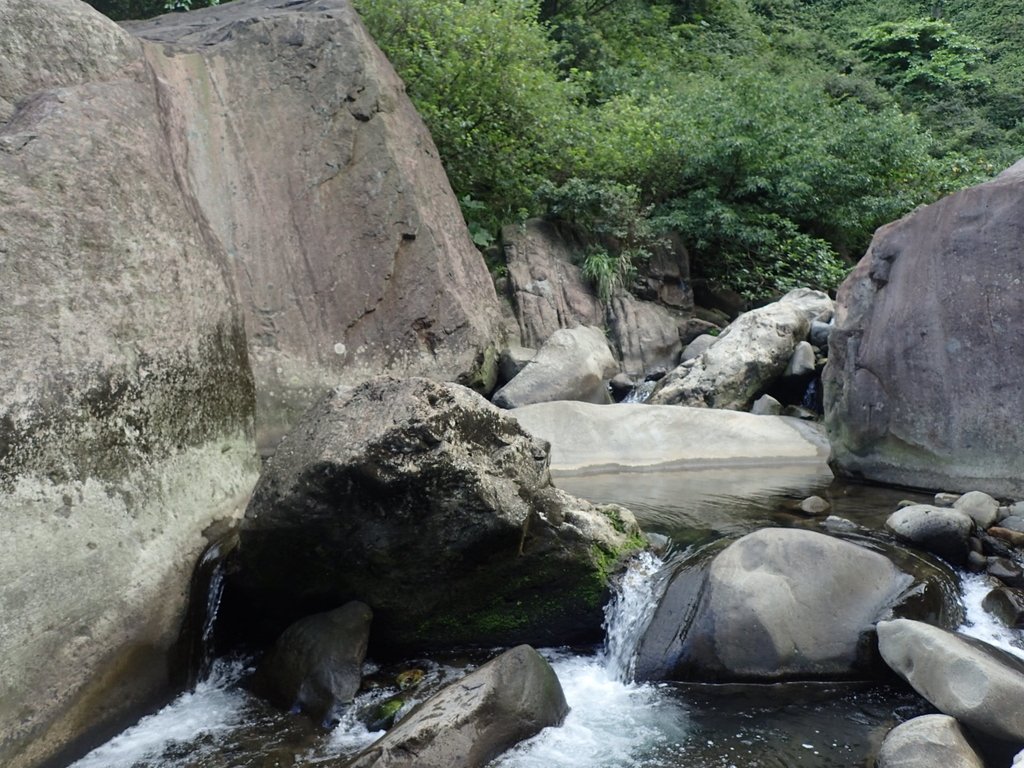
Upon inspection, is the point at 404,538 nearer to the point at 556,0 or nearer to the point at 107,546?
the point at 107,546

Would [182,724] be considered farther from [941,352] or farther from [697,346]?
[697,346]

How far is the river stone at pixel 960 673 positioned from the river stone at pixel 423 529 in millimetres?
1556

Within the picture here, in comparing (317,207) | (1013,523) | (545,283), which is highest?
(317,207)

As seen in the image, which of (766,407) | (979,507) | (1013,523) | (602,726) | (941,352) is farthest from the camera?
(766,407)

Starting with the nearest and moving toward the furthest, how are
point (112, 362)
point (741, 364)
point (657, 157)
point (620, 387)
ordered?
point (112, 362) → point (741, 364) → point (620, 387) → point (657, 157)

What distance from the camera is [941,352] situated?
6797 millimetres

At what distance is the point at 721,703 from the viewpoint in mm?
4055

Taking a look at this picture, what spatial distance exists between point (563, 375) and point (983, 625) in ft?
19.3

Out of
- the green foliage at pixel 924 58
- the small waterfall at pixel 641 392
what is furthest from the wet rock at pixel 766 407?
the green foliage at pixel 924 58

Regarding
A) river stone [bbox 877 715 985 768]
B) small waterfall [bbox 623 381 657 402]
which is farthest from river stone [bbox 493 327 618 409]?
river stone [bbox 877 715 985 768]

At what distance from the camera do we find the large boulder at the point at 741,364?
999cm

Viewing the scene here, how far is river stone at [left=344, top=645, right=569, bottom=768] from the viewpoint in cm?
344

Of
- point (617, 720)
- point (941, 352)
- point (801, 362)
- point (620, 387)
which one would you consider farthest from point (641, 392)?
point (617, 720)

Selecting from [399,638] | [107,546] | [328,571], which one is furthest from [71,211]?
[399,638]
